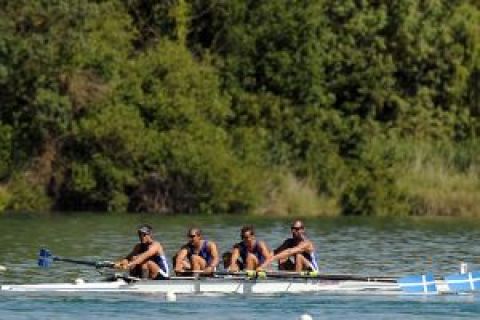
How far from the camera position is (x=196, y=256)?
33625mm

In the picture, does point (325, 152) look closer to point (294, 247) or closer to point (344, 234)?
point (344, 234)

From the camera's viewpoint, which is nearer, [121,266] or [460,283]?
[121,266]

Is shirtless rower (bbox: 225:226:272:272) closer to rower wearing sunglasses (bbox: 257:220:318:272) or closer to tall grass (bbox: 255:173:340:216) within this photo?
rower wearing sunglasses (bbox: 257:220:318:272)

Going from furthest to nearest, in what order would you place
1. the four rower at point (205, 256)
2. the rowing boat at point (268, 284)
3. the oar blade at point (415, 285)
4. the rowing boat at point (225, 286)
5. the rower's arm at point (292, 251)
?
the rower's arm at point (292, 251) < the four rower at point (205, 256) < the oar blade at point (415, 285) < the rowing boat at point (268, 284) < the rowing boat at point (225, 286)

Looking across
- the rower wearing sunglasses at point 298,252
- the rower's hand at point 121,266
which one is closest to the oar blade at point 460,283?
the rower wearing sunglasses at point 298,252

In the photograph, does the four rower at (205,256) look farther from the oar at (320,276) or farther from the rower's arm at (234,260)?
the oar at (320,276)

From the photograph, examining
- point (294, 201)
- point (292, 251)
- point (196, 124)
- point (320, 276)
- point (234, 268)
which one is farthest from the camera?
point (196, 124)

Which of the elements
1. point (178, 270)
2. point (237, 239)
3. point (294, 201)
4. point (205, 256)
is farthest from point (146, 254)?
point (294, 201)

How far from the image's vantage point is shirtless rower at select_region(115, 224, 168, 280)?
109 feet

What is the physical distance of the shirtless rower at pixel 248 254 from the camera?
112ft

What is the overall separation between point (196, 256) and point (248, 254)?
48.8 inches

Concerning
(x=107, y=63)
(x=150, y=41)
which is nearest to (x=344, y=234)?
(x=107, y=63)

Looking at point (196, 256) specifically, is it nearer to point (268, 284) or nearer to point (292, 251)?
point (268, 284)

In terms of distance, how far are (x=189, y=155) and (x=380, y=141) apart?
1003 cm
